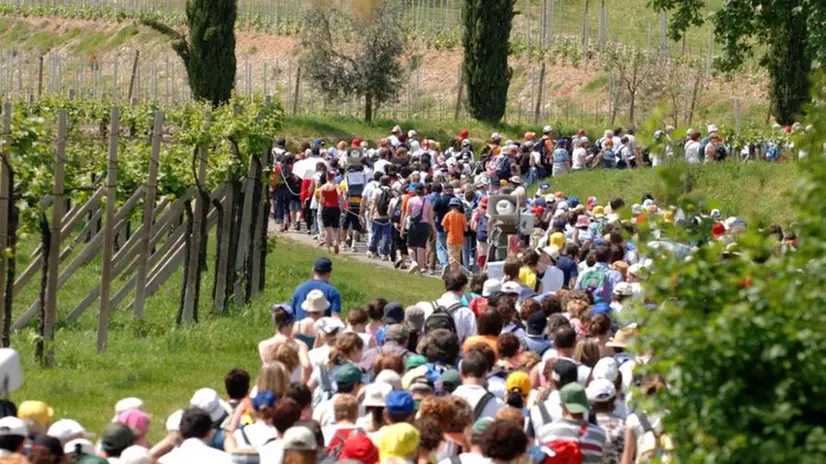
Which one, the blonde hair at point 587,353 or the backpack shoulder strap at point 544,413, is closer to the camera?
the backpack shoulder strap at point 544,413

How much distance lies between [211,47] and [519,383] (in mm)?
35644

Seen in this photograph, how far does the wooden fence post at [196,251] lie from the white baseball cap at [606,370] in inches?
405

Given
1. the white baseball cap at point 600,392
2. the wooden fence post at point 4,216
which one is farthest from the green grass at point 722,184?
the white baseball cap at point 600,392

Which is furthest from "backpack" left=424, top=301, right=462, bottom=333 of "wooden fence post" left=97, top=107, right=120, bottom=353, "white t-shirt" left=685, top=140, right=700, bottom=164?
"white t-shirt" left=685, top=140, right=700, bottom=164

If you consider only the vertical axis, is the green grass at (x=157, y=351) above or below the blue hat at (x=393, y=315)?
below

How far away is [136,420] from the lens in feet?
35.8

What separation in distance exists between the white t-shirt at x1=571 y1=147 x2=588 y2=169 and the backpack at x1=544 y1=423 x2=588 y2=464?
29003 millimetres

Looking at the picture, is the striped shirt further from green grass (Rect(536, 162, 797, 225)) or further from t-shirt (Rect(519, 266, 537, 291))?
green grass (Rect(536, 162, 797, 225))

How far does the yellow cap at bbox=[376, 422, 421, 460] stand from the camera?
10.4 m

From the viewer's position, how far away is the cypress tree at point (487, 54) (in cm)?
4841

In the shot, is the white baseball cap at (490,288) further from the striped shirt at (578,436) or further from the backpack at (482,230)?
the backpack at (482,230)

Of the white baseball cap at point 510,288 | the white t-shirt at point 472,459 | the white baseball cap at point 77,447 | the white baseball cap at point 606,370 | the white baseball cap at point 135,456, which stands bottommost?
the white baseball cap at point 77,447

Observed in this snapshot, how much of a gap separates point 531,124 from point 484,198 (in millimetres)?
23507

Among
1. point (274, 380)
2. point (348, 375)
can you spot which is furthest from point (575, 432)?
point (274, 380)
